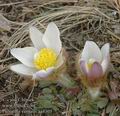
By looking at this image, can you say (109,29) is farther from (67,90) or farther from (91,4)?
(67,90)

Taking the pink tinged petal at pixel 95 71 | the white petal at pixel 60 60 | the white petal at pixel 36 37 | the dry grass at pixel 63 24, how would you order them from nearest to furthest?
1. the pink tinged petal at pixel 95 71
2. the white petal at pixel 60 60
3. the white petal at pixel 36 37
4. the dry grass at pixel 63 24

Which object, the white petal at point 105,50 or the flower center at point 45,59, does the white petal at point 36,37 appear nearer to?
the flower center at point 45,59

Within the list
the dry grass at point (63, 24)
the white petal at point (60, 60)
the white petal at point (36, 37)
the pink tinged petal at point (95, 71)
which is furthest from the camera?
the dry grass at point (63, 24)

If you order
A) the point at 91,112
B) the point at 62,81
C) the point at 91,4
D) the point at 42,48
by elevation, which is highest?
the point at 91,4

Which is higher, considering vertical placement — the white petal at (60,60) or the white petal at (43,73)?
the white petal at (60,60)

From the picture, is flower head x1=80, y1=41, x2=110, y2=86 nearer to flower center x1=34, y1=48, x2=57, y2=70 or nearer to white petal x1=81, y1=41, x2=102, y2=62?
white petal x1=81, y1=41, x2=102, y2=62

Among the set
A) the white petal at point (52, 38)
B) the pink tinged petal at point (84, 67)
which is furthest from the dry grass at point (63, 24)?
the pink tinged petal at point (84, 67)

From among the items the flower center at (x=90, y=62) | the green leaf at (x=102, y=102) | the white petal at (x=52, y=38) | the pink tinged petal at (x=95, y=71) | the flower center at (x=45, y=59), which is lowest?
the green leaf at (x=102, y=102)

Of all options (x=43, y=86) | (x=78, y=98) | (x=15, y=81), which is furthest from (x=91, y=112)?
(x=15, y=81)

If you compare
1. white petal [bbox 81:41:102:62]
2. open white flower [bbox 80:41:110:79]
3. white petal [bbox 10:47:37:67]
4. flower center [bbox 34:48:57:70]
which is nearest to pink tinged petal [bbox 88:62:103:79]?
open white flower [bbox 80:41:110:79]
